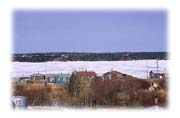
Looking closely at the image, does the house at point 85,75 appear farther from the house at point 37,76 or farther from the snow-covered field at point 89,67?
the house at point 37,76

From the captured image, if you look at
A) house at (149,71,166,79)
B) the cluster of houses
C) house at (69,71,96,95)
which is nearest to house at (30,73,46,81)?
the cluster of houses

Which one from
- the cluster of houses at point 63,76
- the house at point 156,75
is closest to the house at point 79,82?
the cluster of houses at point 63,76

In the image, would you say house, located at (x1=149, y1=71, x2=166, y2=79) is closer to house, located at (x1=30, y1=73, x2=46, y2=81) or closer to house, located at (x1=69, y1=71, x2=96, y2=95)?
house, located at (x1=69, y1=71, x2=96, y2=95)

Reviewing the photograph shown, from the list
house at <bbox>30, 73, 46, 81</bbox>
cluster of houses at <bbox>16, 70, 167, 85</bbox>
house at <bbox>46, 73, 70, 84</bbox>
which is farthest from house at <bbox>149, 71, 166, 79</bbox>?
house at <bbox>30, 73, 46, 81</bbox>

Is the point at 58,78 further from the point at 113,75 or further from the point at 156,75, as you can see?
the point at 156,75

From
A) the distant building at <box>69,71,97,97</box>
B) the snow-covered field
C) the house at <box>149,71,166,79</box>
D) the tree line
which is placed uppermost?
the tree line

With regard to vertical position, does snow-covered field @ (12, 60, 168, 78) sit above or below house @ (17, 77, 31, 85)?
above
